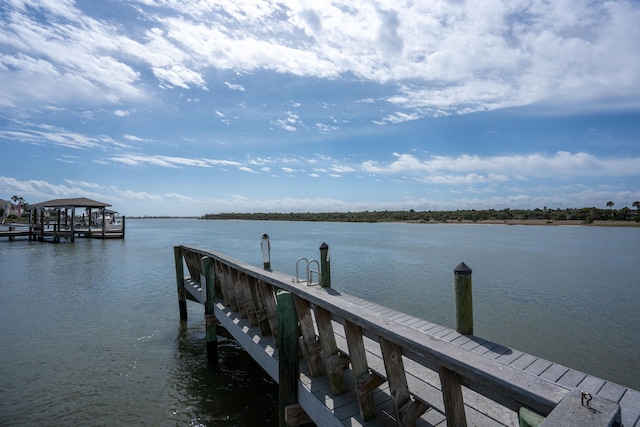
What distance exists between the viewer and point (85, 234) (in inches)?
1751

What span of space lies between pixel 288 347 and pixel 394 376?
1595mm

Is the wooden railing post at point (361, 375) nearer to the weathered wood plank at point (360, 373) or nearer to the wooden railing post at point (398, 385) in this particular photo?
the weathered wood plank at point (360, 373)

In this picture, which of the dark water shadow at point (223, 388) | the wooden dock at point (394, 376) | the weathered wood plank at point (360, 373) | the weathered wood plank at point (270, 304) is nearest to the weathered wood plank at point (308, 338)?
the wooden dock at point (394, 376)

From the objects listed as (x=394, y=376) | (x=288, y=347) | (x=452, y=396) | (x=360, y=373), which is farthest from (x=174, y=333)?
(x=452, y=396)

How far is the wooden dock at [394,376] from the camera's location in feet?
5.35

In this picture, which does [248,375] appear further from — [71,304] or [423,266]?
[423,266]

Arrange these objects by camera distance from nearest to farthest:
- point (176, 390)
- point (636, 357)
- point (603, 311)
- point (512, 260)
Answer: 1. point (176, 390)
2. point (636, 357)
3. point (603, 311)
4. point (512, 260)

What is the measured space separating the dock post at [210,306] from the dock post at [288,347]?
4.09m

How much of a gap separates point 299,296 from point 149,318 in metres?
9.23

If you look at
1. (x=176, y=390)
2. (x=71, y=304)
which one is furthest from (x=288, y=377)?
(x=71, y=304)

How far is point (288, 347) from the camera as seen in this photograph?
4.01m

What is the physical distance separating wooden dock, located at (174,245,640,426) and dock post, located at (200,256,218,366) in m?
1.65

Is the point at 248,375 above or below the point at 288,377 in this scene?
below

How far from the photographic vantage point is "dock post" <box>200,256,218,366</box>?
765 cm
